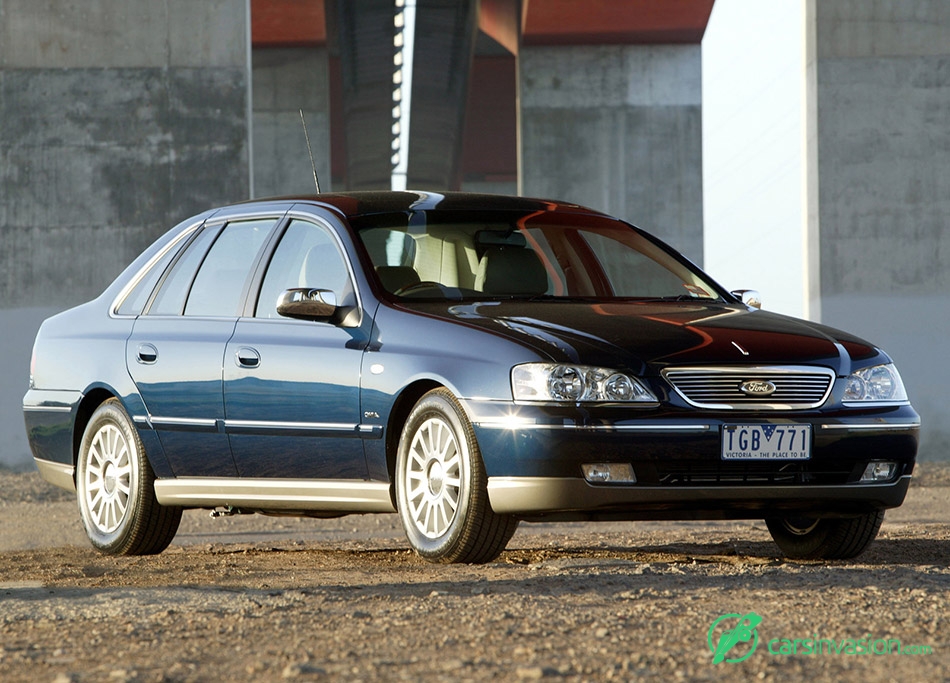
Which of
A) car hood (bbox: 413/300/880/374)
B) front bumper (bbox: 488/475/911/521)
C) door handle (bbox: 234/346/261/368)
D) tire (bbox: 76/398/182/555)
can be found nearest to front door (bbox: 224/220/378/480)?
door handle (bbox: 234/346/261/368)

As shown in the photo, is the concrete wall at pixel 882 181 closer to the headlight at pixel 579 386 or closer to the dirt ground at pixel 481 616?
the dirt ground at pixel 481 616

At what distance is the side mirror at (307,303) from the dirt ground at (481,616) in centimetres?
99

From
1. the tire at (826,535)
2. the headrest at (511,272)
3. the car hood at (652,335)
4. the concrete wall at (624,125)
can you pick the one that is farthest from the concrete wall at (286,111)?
the car hood at (652,335)

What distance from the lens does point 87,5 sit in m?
16.2

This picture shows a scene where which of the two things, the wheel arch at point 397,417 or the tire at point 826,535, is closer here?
the wheel arch at point 397,417

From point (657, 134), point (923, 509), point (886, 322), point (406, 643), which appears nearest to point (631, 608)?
point (406, 643)

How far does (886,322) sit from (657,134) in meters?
9.91

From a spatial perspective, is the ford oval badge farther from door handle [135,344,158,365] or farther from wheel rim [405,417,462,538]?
door handle [135,344,158,365]

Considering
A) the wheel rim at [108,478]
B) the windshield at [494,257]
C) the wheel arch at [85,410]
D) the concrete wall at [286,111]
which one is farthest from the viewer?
the concrete wall at [286,111]

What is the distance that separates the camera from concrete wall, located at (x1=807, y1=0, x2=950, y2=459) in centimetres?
1603

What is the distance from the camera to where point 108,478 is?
7559mm

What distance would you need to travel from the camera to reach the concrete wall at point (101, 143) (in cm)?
1599

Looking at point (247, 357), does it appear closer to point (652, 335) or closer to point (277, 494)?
point (277, 494)

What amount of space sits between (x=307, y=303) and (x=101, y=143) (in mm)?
10209
